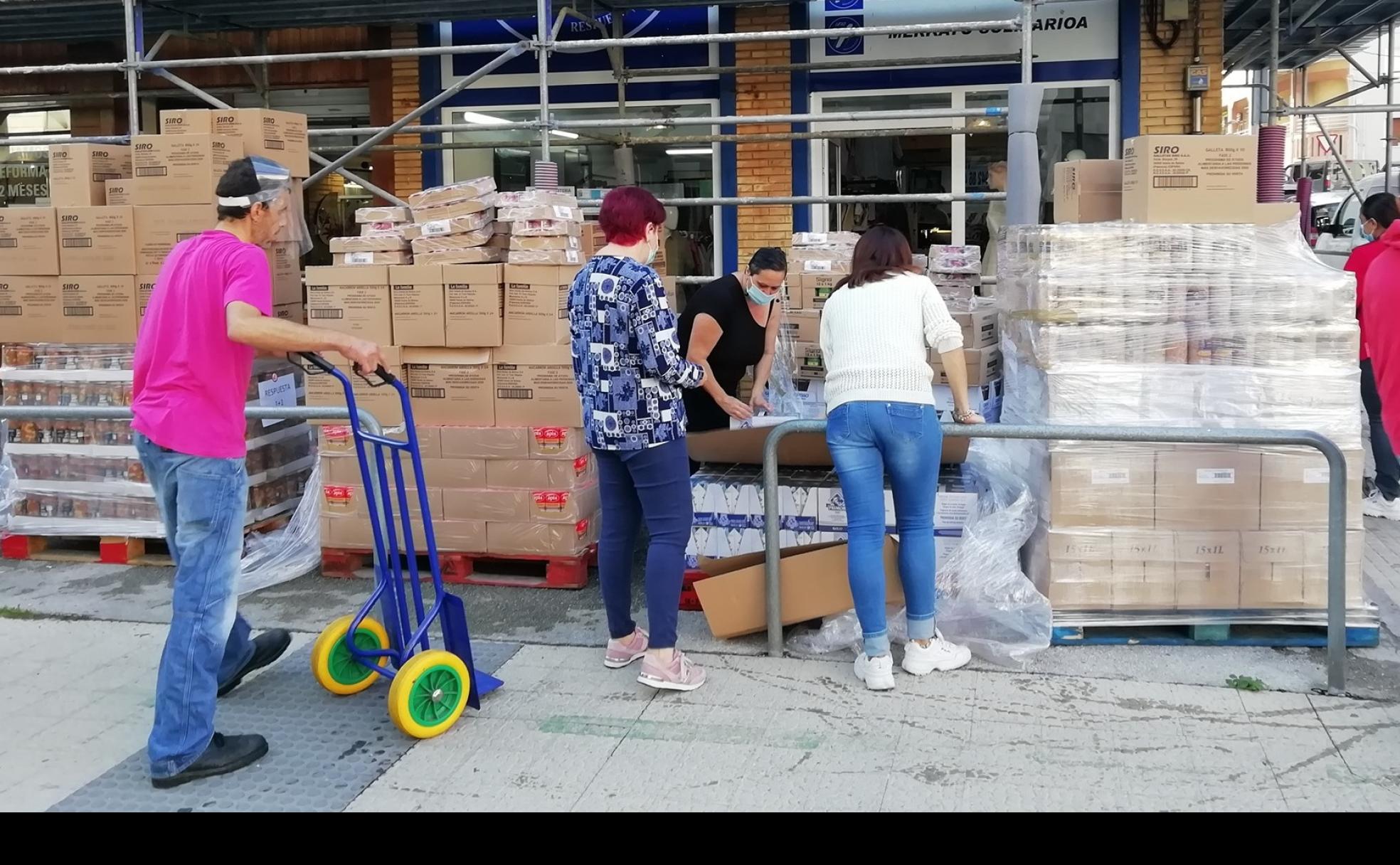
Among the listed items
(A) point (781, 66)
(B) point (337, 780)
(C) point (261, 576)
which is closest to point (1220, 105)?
(A) point (781, 66)

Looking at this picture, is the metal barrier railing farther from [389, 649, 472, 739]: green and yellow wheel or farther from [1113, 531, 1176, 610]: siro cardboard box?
[389, 649, 472, 739]: green and yellow wheel

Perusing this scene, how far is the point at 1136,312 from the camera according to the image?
5.05m

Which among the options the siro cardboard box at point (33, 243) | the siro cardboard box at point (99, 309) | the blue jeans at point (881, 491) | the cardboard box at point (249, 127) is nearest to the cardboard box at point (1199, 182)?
the blue jeans at point (881, 491)

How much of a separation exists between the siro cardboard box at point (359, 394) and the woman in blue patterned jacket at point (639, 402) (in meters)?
2.00

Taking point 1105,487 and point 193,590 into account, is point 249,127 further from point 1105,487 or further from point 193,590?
point 1105,487

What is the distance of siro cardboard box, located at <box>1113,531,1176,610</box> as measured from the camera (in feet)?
16.3

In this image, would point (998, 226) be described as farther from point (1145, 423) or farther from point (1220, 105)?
point (1145, 423)

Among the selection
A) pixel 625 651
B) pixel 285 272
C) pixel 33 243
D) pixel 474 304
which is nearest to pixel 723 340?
pixel 474 304

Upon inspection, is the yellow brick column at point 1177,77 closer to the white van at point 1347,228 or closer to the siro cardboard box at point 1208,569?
the white van at point 1347,228

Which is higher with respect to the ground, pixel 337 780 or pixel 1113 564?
pixel 1113 564

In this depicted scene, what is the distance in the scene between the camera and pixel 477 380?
244 inches

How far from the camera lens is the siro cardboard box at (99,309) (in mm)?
6652

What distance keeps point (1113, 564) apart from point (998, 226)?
506cm

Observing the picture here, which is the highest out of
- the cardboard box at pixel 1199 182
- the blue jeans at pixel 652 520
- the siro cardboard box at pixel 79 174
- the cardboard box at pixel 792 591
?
the siro cardboard box at pixel 79 174
